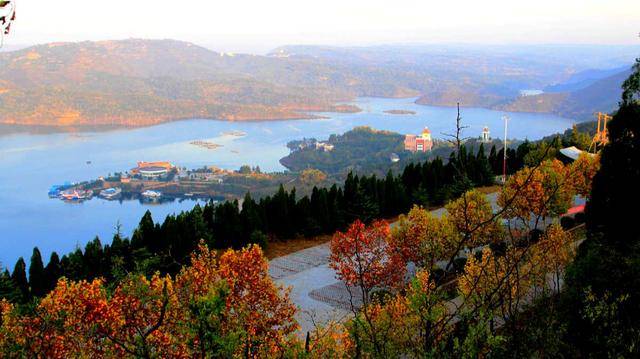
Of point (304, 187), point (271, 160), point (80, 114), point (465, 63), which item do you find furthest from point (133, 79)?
point (465, 63)

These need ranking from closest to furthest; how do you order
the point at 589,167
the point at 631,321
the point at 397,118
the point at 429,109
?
the point at 631,321
the point at 589,167
the point at 397,118
the point at 429,109

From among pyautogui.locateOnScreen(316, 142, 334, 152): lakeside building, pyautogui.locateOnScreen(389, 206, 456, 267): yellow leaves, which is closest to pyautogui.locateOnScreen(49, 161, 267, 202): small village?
pyautogui.locateOnScreen(316, 142, 334, 152): lakeside building

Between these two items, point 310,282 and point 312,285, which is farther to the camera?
point 310,282

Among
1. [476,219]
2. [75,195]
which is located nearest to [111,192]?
[75,195]

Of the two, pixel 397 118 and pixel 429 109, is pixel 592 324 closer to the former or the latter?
pixel 397 118

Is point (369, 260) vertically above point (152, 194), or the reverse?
point (369, 260)

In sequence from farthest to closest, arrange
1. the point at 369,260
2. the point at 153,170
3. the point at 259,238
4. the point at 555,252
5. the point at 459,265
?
the point at 153,170
the point at 259,238
the point at 459,265
the point at 369,260
the point at 555,252

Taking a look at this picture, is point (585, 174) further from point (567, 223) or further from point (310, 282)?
point (310, 282)
